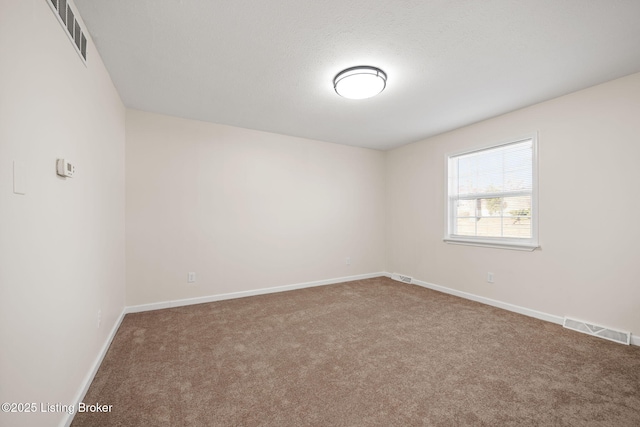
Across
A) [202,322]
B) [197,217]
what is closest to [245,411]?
[202,322]

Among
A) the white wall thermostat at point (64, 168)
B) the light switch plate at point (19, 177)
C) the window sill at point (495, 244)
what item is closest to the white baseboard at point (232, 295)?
the window sill at point (495, 244)

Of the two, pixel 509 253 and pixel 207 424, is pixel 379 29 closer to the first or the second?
pixel 207 424

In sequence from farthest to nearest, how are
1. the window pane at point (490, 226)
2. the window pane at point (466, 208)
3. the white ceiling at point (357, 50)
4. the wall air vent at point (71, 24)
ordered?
the window pane at point (466, 208)
the window pane at point (490, 226)
the white ceiling at point (357, 50)
the wall air vent at point (71, 24)

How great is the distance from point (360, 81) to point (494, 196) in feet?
8.34

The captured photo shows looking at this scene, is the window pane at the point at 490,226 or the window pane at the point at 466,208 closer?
the window pane at the point at 490,226

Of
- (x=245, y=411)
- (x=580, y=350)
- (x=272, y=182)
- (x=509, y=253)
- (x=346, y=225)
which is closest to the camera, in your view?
(x=245, y=411)

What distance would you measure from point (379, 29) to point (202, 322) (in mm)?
3223

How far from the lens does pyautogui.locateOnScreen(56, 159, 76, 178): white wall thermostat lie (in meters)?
1.43

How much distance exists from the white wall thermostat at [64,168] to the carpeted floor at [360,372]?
1402 mm

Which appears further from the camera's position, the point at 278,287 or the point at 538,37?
the point at 278,287

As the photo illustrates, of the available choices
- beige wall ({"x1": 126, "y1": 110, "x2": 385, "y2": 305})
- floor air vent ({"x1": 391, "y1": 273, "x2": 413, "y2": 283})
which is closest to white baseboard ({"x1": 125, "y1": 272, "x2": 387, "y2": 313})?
beige wall ({"x1": 126, "y1": 110, "x2": 385, "y2": 305})

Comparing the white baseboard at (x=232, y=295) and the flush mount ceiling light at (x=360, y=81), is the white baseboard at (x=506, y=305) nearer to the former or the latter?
the white baseboard at (x=232, y=295)

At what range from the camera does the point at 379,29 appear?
1853 mm

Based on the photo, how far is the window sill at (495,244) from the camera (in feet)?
10.3
